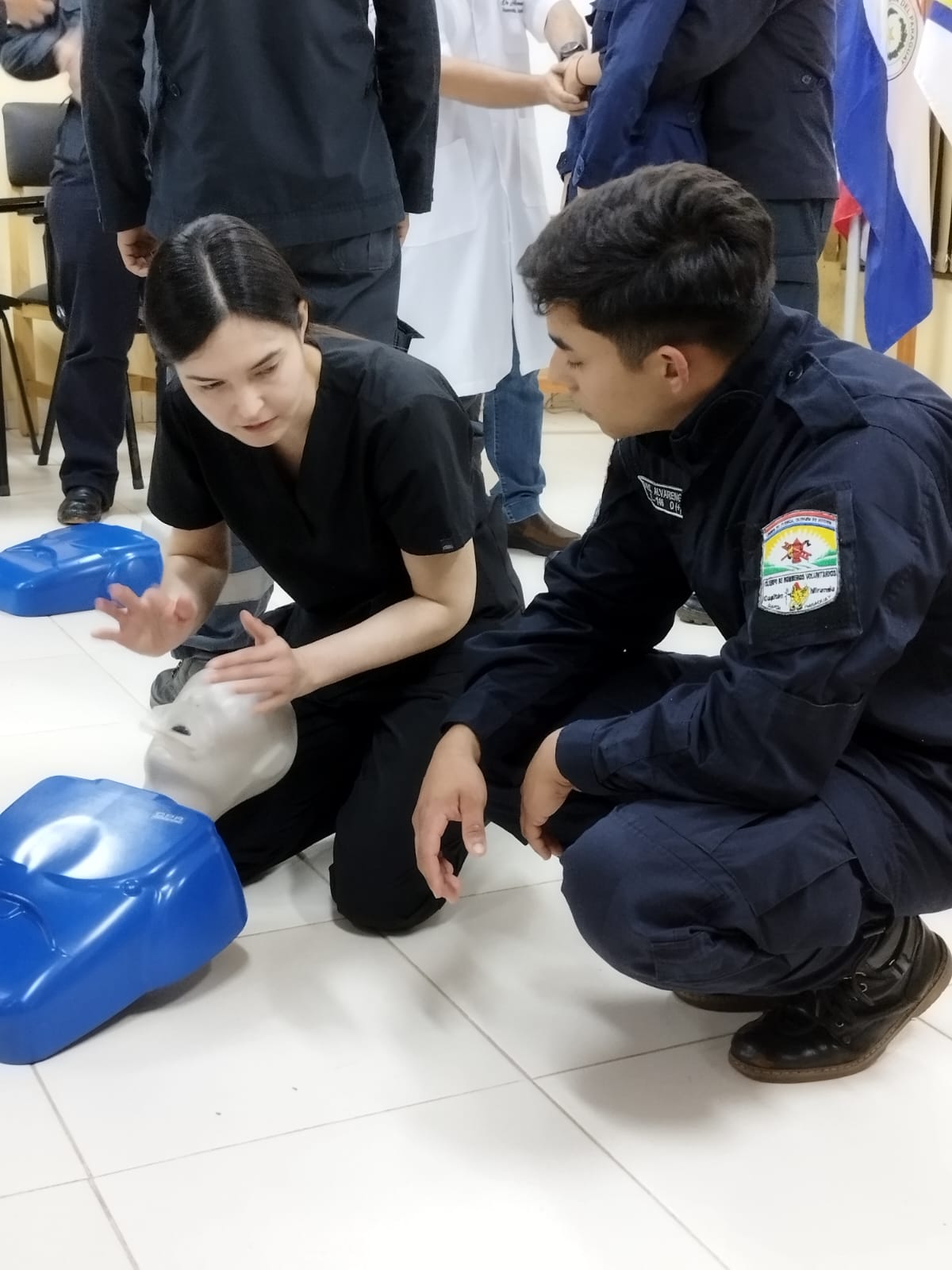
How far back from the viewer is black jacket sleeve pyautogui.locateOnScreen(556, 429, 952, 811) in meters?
1.08

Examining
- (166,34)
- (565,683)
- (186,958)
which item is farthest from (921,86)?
(186,958)

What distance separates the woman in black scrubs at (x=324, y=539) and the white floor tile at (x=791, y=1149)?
368 mm

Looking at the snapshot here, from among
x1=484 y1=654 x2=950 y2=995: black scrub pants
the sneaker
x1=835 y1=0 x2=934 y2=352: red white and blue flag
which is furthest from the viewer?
x1=835 y1=0 x2=934 y2=352: red white and blue flag

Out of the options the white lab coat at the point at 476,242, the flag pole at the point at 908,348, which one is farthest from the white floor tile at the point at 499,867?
the flag pole at the point at 908,348

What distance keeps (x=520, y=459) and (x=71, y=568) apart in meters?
0.94

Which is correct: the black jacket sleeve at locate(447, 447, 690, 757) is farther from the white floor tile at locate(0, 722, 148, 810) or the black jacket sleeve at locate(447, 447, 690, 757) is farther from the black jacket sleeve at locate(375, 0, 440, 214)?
the black jacket sleeve at locate(375, 0, 440, 214)

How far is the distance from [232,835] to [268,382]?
0.53 m

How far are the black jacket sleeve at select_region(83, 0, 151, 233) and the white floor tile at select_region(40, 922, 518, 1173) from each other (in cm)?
119

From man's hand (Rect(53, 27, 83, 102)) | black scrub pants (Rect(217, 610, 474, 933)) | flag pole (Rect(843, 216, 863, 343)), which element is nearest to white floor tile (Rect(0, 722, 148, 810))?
black scrub pants (Rect(217, 610, 474, 933))

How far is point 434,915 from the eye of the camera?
158 centimetres

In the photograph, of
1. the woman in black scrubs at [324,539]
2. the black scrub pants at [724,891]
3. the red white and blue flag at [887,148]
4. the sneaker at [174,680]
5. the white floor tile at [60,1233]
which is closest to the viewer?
the white floor tile at [60,1233]

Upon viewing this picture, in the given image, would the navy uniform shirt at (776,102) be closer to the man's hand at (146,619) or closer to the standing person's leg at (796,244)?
the standing person's leg at (796,244)

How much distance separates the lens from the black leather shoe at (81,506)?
3.33 metres

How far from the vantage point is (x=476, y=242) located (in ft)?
9.09
